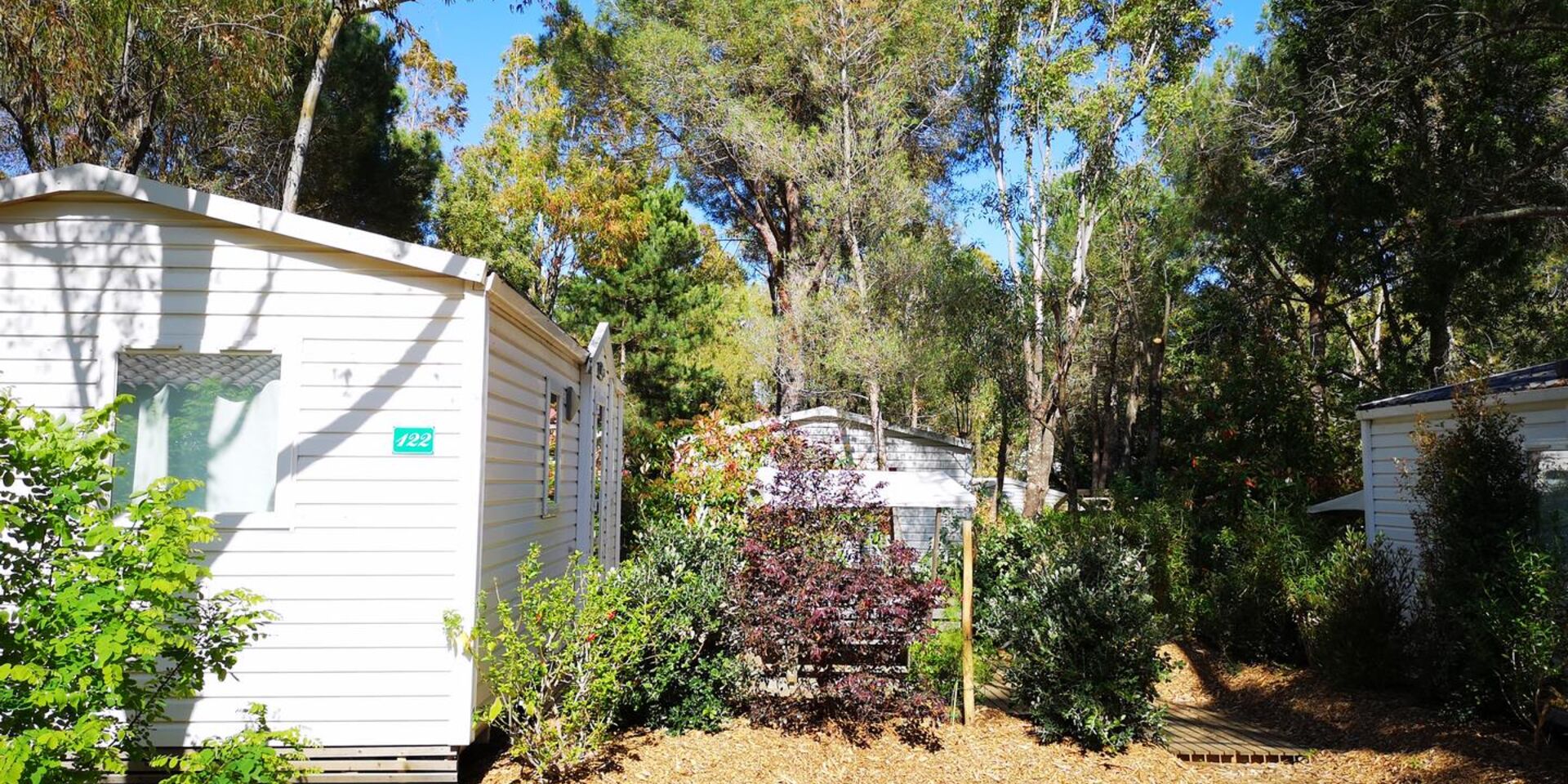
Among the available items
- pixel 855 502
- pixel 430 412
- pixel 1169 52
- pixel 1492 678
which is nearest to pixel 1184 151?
pixel 1169 52

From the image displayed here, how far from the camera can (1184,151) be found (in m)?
16.2

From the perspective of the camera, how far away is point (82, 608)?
3.99 m

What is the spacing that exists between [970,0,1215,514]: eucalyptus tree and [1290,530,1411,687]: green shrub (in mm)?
7022

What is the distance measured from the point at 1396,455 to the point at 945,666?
212 inches

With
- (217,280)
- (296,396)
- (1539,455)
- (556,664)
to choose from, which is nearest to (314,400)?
(296,396)

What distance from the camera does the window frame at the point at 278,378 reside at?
5.42 meters

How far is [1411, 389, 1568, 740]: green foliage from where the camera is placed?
6.50 m

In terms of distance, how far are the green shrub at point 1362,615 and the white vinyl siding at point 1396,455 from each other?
1.67ft

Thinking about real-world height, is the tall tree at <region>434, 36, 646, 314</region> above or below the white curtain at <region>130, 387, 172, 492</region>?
above

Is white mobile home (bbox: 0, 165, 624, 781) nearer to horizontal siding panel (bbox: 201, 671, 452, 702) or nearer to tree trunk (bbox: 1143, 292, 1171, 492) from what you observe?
horizontal siding panel (bbox: 201, 671, 452, 702)

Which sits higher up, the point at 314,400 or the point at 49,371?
the point at 49,371

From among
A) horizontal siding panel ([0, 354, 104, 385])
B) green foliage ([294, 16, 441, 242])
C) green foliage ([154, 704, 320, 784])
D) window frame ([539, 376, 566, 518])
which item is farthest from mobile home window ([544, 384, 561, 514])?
green foliage ([294, 16, 441, 242])

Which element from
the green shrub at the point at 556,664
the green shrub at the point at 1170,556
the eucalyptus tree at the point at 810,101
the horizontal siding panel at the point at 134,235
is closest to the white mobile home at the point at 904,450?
the eucalyptus tree at the point at 810,101

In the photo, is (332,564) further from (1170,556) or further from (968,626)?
(1170,556)
